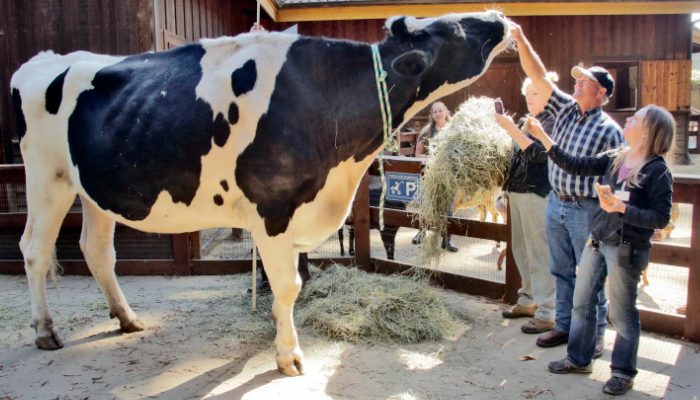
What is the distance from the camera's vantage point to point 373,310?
4578 mm

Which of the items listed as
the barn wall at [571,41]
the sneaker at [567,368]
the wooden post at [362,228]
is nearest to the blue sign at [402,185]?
the wooden post at [362,228]

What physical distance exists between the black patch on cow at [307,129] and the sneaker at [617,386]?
6.36 ft

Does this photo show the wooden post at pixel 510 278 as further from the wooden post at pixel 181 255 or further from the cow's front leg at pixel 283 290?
the wooden post at pixel 181 255

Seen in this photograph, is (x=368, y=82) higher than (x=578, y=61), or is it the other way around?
(x=578, y=61)

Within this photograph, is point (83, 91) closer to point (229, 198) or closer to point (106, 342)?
point (229, 198)

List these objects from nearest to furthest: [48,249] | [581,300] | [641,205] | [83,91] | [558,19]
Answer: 1. [641,205]
2. [581,300]
3. [83,91]
4. [48,249]
5. [558,19]

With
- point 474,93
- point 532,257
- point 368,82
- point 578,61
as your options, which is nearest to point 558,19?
point 578,61

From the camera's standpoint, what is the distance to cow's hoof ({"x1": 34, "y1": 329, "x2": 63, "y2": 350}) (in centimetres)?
430

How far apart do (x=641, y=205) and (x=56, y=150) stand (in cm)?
374

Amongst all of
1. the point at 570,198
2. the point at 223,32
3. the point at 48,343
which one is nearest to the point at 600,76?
the point at 570,198

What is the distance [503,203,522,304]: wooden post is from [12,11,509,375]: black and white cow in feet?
6.08

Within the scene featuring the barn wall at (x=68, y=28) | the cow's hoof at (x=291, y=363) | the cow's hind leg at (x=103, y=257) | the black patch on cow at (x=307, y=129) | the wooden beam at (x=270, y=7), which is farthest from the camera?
the wooden beam at (x=270, y=7)

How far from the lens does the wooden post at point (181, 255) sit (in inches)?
246

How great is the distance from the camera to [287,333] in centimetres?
376
